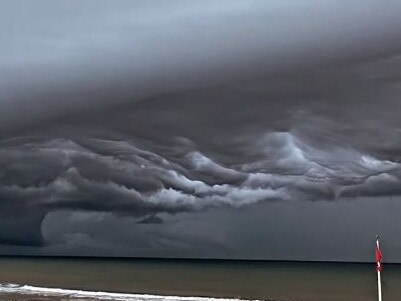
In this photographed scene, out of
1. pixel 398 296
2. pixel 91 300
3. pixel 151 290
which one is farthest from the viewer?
pixel 151 290

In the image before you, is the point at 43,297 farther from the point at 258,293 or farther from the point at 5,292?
the point at 258,293

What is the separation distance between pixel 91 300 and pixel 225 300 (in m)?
9.93

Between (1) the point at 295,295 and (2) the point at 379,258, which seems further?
(1) the point at 295,295

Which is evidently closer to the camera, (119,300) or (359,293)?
(119,300)

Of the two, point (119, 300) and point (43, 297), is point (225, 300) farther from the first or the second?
point (43, 297)

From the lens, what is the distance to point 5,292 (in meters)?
51.8

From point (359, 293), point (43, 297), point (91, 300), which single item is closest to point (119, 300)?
point (91, 300)

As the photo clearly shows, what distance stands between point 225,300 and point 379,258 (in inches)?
862

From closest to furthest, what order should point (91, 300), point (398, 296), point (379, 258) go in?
1. point (379, 258)
2. point (91, 300)
3. point (398, 296)

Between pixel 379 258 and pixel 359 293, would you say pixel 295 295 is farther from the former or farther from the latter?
pixel 379 258

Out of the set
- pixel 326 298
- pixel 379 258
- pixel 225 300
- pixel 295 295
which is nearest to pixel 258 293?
pixel 295 295

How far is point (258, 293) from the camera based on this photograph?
58531 millimetres

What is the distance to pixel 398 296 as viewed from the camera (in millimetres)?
55844

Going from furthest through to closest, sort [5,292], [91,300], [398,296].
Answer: [398,296]
[5,292]
[91,300]
